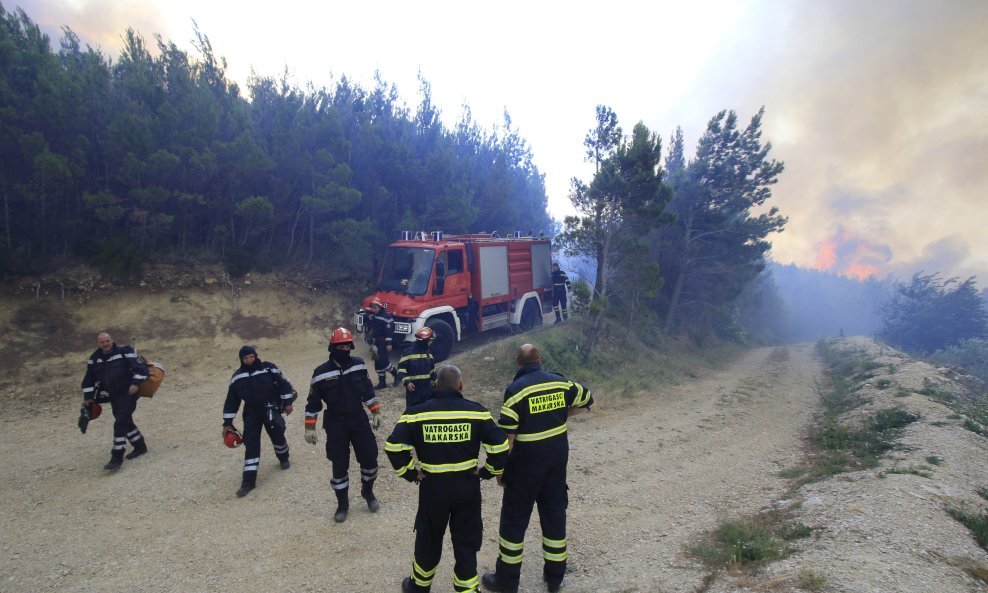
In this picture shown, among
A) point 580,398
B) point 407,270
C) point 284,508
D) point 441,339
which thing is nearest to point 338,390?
point 284,508

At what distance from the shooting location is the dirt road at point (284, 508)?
4.09 meters

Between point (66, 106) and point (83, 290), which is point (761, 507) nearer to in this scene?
point (83, 290)

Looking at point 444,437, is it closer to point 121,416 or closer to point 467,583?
point 467,583

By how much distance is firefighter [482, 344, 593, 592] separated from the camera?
370cm

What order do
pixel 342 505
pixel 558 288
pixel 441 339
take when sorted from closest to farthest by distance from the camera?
1. pixel 342 505
2. pixel 441 339
3. pixel 558 288

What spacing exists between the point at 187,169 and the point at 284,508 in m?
11.2

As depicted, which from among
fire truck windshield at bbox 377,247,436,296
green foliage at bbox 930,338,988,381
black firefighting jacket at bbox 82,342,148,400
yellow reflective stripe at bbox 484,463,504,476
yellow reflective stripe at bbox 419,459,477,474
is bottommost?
green foliage at bbox 930,338,988,381

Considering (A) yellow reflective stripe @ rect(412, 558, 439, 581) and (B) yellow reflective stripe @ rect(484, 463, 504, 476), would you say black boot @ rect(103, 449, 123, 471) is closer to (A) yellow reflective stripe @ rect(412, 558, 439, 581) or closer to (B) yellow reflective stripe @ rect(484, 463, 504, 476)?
(A) yellow reflective stripe @ rect(412, 558, 439, 581)

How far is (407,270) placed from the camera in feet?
37.1

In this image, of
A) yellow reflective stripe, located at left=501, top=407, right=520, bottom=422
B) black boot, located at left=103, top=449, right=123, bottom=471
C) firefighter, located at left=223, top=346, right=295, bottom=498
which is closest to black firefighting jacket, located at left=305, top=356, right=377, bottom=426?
firefighter, located at left=223, top=346, right=295, bottom=498

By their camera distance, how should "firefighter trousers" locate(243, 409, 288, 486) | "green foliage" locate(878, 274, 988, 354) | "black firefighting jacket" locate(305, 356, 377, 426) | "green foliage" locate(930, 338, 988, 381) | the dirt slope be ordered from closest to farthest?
the dirt slope → "black firefighting jacket" locate(305, 356, 377, 426) → "firefighter trousers" locate(243, 409, 288, 486) → "green foliage" locate(930, 338, 988, 381) → "green foliage" locate(878, 274, 988, 354)

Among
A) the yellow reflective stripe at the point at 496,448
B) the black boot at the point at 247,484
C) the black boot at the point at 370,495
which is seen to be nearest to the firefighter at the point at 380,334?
the black boot at the point at 247,484

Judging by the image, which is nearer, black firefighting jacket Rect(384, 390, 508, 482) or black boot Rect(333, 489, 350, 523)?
black firefighting jacket Rect(384, 390, 508, 482)

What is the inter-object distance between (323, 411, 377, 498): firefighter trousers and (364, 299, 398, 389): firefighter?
3463 millimetres
